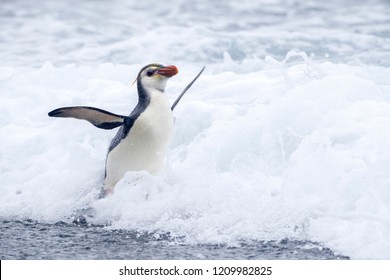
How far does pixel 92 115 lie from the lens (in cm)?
511

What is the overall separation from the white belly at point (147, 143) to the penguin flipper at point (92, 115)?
0.12 metres

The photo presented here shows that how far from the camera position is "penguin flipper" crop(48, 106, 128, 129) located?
5.01m

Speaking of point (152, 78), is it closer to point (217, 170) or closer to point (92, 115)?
point (92, 115)

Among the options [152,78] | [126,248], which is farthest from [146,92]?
[126,248]

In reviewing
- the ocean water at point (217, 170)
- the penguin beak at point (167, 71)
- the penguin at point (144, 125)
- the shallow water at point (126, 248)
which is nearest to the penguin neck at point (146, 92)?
the penguin at point (144, 125)

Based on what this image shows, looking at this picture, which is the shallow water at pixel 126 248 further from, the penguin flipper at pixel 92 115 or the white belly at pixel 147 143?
the penguin flipper at pixel 92 115

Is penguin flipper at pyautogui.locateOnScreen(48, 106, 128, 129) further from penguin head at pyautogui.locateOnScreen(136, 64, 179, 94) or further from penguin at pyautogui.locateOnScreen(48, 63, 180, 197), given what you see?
penguin head at pyautogui.locateOnScreen(136, 64, 179, 94)

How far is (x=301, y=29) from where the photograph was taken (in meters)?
11.4

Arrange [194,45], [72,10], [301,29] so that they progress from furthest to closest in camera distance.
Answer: [72,10], [301,29], [194,45]

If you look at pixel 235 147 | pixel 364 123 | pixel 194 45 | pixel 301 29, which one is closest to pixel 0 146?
pixel 235 147

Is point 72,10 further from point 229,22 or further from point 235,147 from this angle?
point 235,147

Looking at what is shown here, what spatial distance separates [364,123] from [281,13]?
24.8ft

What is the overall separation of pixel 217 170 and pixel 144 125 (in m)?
0.62

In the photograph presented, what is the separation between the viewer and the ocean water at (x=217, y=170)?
444 centimetres
